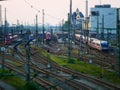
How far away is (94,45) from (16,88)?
29664 millimetres

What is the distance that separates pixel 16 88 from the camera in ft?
72.0

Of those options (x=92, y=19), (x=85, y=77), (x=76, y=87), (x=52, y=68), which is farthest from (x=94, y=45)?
(x=92, y=19)

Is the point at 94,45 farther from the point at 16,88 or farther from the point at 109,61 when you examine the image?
the point at 16,88

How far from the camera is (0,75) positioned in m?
26.8

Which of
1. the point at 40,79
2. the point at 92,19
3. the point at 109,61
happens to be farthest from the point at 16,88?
the point at 92,19

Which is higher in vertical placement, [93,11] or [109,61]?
[93,11]

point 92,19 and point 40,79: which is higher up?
point 92,19

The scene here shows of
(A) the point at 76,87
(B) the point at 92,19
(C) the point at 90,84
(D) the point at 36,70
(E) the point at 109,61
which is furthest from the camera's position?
(B) the point at 92,19

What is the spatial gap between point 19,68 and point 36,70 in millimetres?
2232

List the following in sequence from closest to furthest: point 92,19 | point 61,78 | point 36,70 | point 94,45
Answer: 1. point 61,78
2. point 36,70
3. point 94,45
4. point 92,19

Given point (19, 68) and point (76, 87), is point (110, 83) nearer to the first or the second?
point (76, 87)

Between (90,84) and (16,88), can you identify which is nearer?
(16,88)

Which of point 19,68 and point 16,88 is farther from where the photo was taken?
point 19,68

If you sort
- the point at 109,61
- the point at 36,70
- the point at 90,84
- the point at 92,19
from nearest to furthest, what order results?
the point at 90,84
the point at 36,70
the point at 109,61
the point at 92,19
